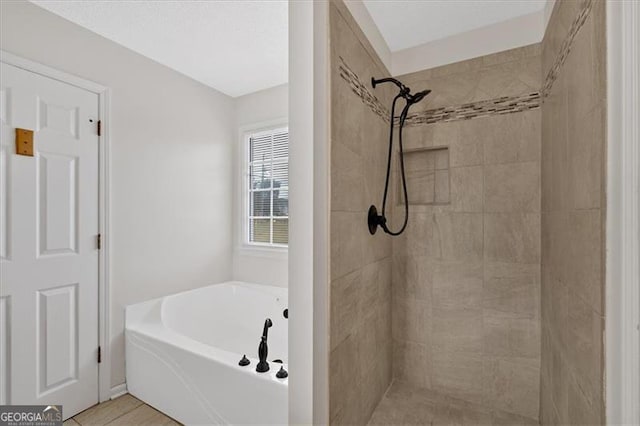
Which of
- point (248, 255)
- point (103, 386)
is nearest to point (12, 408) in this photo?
point (103, 386)

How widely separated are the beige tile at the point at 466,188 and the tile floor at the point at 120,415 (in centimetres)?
218

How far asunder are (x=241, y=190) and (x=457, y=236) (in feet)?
7.13

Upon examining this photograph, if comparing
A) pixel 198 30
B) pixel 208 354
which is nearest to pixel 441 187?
pixel 208 354

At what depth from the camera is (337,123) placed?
121 centimetres

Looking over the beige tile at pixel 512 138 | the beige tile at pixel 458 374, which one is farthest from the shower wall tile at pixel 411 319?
the beige tile at pixel 512 138

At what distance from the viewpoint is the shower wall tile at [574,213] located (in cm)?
80

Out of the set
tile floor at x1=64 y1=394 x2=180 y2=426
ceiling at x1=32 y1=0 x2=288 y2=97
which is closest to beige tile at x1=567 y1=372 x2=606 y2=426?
tile floor at x1=64 y1=394 x2=180 y2=426

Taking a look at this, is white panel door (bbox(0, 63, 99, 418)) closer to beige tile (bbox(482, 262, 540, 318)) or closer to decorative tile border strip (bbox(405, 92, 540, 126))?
decorative tile border strip (bbox(405, 92, 540, 126))

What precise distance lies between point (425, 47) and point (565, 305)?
5.25 ft

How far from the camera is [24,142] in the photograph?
171 centimetres

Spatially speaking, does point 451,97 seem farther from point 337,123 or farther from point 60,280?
point 60,280

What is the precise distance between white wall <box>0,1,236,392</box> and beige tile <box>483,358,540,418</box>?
2391mm

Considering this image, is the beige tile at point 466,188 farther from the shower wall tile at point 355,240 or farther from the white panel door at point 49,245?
the white panel door at point 49,245

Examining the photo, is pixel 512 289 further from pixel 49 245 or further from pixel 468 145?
pixel 49 245
